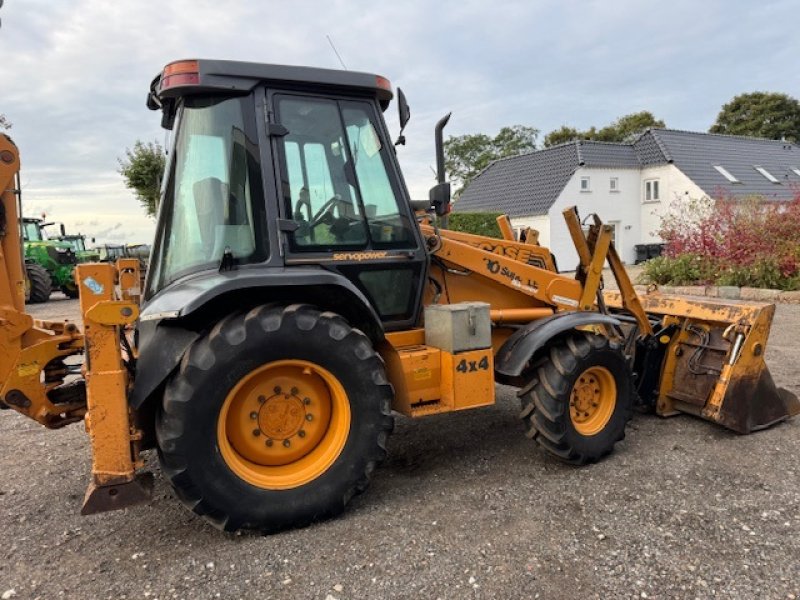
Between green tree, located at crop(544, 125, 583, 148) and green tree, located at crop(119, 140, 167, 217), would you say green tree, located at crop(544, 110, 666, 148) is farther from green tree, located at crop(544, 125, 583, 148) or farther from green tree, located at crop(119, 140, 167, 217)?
green tree, located at crop(119, 140, 167, 217)

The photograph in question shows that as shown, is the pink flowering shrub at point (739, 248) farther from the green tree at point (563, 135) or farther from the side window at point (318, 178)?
the green tree at point (563, 135)

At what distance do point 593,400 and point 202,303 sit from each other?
2.79m

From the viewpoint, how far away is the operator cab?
3.37m

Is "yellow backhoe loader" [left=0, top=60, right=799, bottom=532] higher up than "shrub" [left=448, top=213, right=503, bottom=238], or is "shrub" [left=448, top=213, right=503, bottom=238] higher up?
"shrub" [left=448, top=213, right=503, bottom=238]

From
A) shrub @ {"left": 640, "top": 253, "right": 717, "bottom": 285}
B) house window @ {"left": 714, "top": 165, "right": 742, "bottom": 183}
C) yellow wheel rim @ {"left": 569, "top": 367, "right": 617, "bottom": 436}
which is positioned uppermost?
house window @ {"left": 714, "top": 165, "right": 742, "bottom": 183}

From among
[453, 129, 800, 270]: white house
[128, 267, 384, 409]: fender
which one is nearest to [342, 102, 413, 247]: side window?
[128, 267, 384, 409]: fender

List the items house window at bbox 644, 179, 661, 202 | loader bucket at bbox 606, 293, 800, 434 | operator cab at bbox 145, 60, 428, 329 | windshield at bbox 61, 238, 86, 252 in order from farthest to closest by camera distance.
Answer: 1. house window at bbox 644, 179, 661, 202
2. windshield at bbox 61, 238, 86, 252
3. loader bucket at bbox 606, 293, 800, 434
4. operator cab at bbox 145, 60, 428, 329

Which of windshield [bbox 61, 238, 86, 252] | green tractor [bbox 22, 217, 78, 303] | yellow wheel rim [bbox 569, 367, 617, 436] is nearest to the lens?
yellow wheel rim [bbox 569, 367, 617, 436]

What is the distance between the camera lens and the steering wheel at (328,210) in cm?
355

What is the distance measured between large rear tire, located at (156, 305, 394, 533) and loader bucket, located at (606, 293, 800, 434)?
8.83ft

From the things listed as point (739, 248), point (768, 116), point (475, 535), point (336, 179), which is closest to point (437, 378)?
point (475, 535)

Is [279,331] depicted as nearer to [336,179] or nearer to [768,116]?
[336,179]

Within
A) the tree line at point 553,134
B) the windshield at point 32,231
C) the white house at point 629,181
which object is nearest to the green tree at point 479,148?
the tree line at point 553,134

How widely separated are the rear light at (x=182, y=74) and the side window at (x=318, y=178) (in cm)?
47
